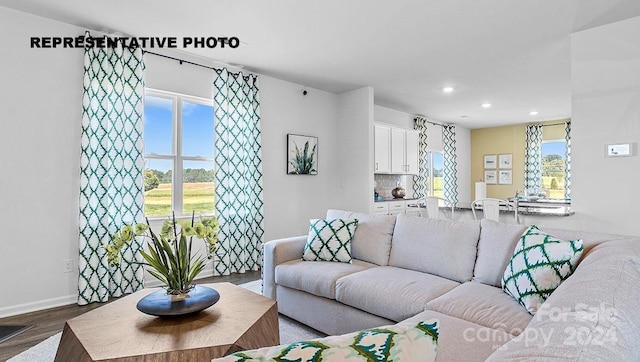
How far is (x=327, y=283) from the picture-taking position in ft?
8.16

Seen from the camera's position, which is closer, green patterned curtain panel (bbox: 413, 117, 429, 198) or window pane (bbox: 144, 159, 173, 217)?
window pane (bbox: 144, 159, 173, 217)

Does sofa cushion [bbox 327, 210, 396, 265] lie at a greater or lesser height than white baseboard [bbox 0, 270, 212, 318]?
greater

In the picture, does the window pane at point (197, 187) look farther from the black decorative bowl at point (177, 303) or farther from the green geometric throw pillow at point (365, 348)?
the green geometric throw pillow at point (365, 348)

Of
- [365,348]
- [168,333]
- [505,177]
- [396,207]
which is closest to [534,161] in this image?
[505,177]

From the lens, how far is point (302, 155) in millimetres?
5219

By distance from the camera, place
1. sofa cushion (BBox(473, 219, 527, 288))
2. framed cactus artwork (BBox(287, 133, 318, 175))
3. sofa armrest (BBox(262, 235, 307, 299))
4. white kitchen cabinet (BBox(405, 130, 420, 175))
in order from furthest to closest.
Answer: white kitchen cabinet (BBox(405, 130, 420, 175)) < framed cactus artwork (BBox(287, 133, 318, 175)) < sofa armrest (BBox(262, 235, 307, 299)) < sofa cushion (BBox(473, 219, 527, 288))

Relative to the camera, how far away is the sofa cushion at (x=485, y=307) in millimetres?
1667

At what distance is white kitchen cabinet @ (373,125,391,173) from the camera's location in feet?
18.7

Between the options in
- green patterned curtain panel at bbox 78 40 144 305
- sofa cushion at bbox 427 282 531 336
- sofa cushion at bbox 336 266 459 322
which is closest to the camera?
sofa cushion at bbox 427 282 531 336

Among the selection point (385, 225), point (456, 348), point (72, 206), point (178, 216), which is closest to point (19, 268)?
point (72, 206)

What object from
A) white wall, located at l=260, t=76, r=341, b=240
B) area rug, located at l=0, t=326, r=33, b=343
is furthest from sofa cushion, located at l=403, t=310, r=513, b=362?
white wall, located at l=260, t=76, r=341, b=240

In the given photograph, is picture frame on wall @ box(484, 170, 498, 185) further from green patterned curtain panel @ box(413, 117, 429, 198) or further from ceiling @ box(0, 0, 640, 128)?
ceiling @ box(0, 0, 640, 128)

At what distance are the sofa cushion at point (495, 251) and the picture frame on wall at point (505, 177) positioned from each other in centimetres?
713

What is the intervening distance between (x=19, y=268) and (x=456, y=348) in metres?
3.58
